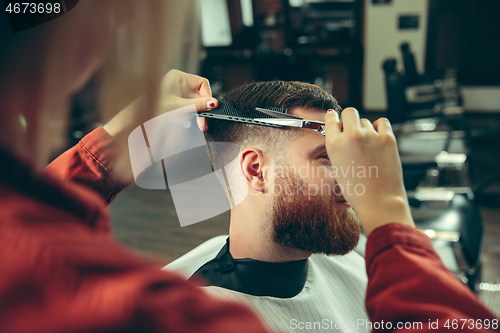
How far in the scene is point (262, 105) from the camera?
79 cm

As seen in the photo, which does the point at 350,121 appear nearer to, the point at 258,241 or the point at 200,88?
the point at 200,88

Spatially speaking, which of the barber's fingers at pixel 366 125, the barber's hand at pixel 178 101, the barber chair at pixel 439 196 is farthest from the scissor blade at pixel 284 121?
the barber chair at pixel 439 196

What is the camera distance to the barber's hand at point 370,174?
1.56 feet

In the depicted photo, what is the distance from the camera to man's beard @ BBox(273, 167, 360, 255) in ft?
2.58

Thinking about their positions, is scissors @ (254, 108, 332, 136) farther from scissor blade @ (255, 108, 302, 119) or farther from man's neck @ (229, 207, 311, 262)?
man's neck @ (229, 207, 311, 262)

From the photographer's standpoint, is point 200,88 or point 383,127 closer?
point 383,127

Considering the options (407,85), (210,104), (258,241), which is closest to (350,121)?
(210,104)

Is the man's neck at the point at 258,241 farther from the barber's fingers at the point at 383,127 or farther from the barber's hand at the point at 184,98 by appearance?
the barber's fingers at the point at 383,127

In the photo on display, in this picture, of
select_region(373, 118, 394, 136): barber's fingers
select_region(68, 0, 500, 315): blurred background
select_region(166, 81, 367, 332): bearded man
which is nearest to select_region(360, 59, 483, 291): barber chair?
select_region(68, 0, 500, 315): blurred background

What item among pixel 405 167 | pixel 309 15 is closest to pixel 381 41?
pixel 309 15

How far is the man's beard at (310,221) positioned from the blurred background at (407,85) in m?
0.19

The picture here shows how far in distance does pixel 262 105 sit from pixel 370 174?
37 cm

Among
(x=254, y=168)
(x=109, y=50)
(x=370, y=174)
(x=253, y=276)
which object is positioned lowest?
(x=253, y=276)

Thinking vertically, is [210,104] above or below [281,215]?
above
